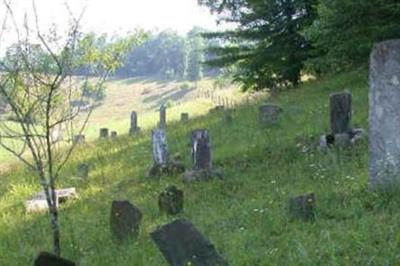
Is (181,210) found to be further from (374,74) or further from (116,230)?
(374,74)

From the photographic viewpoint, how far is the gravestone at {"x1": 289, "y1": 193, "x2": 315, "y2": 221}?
24.7 feet

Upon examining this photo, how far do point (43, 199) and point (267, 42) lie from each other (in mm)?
14072

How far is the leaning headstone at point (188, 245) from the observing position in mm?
6070

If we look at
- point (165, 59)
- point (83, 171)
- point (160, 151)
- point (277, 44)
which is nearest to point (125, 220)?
point (160, 151)

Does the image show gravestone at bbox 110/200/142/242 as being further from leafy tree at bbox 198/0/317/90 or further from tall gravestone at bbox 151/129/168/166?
leafy tree at bbox 198/0/317/90

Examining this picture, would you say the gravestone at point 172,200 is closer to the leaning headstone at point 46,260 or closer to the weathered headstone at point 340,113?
the leaning headstone at point 46,260

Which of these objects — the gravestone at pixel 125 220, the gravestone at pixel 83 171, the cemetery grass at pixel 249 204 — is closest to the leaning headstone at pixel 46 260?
the cemetery grass at pixel 249 204

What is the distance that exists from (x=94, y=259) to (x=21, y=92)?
8.65 ft

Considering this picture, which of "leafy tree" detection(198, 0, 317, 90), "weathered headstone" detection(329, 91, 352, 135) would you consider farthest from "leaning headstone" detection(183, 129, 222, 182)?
"leafy tree" detection(198, 0, 317, 90)

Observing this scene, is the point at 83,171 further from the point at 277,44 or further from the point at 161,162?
the point at 277,44

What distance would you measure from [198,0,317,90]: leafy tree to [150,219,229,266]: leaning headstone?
17.0 meters

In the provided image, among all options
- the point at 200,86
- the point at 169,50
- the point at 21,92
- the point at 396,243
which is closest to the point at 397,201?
the point at 396,243

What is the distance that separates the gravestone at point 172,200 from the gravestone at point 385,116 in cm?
256

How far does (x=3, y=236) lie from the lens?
9.64 meters
